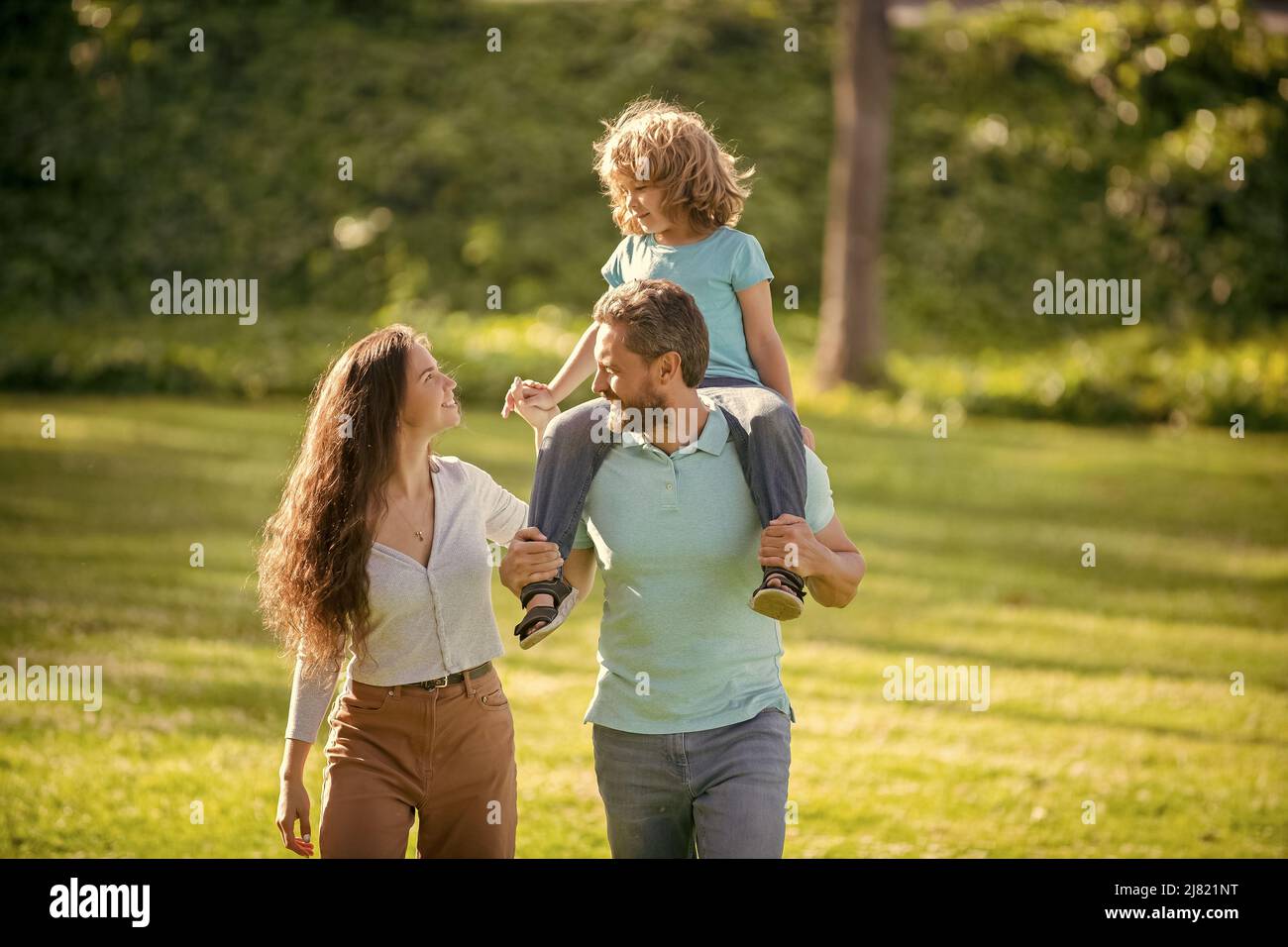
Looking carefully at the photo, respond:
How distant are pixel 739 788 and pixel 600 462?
82 cm

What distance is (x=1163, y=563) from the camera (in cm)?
1084

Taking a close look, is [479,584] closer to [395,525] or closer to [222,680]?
[395,525]

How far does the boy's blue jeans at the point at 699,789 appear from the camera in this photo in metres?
3.12

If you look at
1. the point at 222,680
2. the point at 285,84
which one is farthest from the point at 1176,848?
the point at 285,84

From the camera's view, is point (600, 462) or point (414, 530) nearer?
point (600, 462)

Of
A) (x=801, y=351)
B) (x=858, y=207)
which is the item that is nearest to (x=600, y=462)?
(x=858, y=207)

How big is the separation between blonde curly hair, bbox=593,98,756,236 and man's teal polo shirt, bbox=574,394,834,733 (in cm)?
82

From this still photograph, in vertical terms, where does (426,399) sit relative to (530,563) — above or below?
above

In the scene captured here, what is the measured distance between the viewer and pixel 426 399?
3424 millimetres

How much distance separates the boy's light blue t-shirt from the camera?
382cm

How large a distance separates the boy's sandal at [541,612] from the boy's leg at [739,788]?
40cm

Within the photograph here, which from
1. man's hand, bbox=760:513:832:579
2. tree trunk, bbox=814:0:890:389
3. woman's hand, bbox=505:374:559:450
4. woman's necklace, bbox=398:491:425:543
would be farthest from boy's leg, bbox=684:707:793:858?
tree trunk, bbox=814:0:890:389

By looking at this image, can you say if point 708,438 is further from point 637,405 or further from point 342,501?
point 342,501

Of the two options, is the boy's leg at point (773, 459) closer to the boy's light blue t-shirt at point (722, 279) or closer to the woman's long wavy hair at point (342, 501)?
the boy's light blue t-shirt at point (722, 279)
